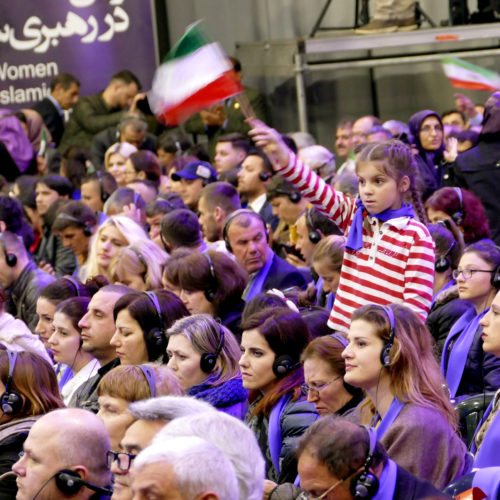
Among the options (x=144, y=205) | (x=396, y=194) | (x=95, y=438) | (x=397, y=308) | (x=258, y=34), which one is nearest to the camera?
(x=95, y=438)

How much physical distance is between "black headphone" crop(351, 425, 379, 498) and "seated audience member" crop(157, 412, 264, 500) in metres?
0.26

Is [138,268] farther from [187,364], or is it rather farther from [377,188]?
[377,188]

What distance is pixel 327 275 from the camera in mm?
5902

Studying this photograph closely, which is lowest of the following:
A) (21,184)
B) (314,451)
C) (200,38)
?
(21,184)

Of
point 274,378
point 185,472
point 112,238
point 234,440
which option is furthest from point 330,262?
point 185,472

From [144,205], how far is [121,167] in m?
1.77

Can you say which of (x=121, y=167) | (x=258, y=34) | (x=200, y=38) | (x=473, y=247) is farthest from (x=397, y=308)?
(x=258, y=34)

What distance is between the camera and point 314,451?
128 inches

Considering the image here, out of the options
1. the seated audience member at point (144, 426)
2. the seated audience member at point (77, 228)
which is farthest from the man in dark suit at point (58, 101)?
the seated audience member at point (144, 426)

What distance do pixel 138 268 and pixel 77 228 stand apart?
59.6 inches

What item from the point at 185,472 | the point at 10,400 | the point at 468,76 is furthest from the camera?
the point at 468,76

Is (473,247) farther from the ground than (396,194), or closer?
closer

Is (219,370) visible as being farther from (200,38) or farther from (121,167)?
(121,167)

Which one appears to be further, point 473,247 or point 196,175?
point 196,175
